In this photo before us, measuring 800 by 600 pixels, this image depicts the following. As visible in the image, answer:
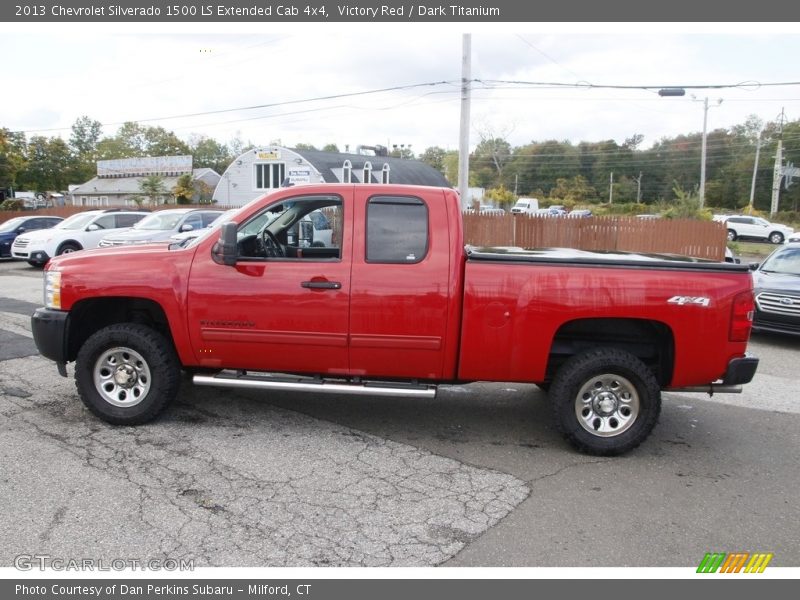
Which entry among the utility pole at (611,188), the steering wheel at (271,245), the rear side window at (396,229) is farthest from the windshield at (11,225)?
the utility pole at (611,188)

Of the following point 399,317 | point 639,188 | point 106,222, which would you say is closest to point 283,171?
point 106,222

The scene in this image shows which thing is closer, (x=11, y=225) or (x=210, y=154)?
(x=11, y=225)

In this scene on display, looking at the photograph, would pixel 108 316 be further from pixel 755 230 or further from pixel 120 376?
pixel 755 230

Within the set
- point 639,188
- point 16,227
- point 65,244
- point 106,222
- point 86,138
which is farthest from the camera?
point 86,138

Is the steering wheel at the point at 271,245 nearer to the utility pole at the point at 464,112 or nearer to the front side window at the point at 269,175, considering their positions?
the utility pole at the point at 464,112

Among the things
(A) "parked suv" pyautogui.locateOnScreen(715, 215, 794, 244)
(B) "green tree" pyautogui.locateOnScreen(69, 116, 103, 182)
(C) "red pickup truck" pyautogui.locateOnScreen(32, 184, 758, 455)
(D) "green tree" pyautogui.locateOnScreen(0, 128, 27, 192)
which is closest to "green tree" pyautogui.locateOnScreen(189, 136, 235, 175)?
(B) "green tree" pyautogui.locateOnScreen(69, 116, 103, 182)

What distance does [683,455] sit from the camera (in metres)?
5.13

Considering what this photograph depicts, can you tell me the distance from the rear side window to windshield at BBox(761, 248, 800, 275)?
747cm

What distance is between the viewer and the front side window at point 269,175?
4353 centimetres

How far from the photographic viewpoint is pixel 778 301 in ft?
30.3

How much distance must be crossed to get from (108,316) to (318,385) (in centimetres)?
209

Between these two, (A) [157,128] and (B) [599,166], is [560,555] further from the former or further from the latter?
(A) [157,128]

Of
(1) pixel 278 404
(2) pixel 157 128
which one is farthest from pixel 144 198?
(1) pixel 278 404

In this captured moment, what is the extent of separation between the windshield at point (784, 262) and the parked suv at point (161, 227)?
12971mm
